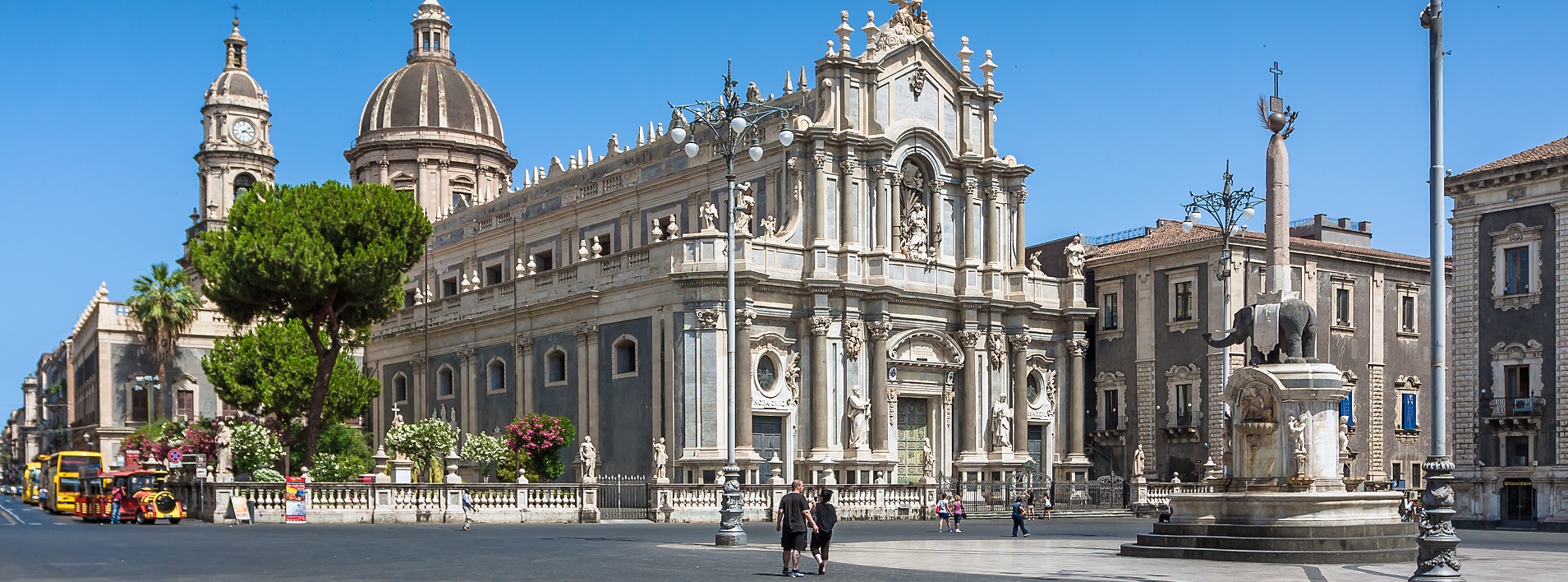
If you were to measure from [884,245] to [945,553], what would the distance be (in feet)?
85.3

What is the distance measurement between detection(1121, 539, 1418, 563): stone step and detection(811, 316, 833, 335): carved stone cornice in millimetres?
25240

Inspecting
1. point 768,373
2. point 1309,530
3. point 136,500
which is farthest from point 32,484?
point 1309,530

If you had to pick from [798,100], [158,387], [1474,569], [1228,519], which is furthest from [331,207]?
[1474,569]

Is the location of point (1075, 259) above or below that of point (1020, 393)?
above

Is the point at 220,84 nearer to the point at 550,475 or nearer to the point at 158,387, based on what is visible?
Answer: the point at 158,387

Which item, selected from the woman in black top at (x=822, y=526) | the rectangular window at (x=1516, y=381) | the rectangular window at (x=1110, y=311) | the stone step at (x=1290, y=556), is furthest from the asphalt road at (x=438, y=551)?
the rectangular window at (x=1110, y=311)

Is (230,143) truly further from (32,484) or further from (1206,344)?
(1206,344)

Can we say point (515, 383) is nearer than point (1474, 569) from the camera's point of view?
No

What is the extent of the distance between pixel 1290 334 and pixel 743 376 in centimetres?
2483

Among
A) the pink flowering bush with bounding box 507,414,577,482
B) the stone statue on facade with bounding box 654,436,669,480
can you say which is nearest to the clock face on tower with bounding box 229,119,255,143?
the pink flowering bush with bounding box 507,414,577,482

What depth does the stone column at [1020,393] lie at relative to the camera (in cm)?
5662

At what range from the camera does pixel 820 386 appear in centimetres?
5141

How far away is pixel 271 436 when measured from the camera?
56094mm

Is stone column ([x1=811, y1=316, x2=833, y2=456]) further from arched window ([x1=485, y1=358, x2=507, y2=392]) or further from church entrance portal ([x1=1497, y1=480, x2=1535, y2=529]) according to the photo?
church entrance portal ([x1=1497, y1=480, x2=1535, y2=529])
